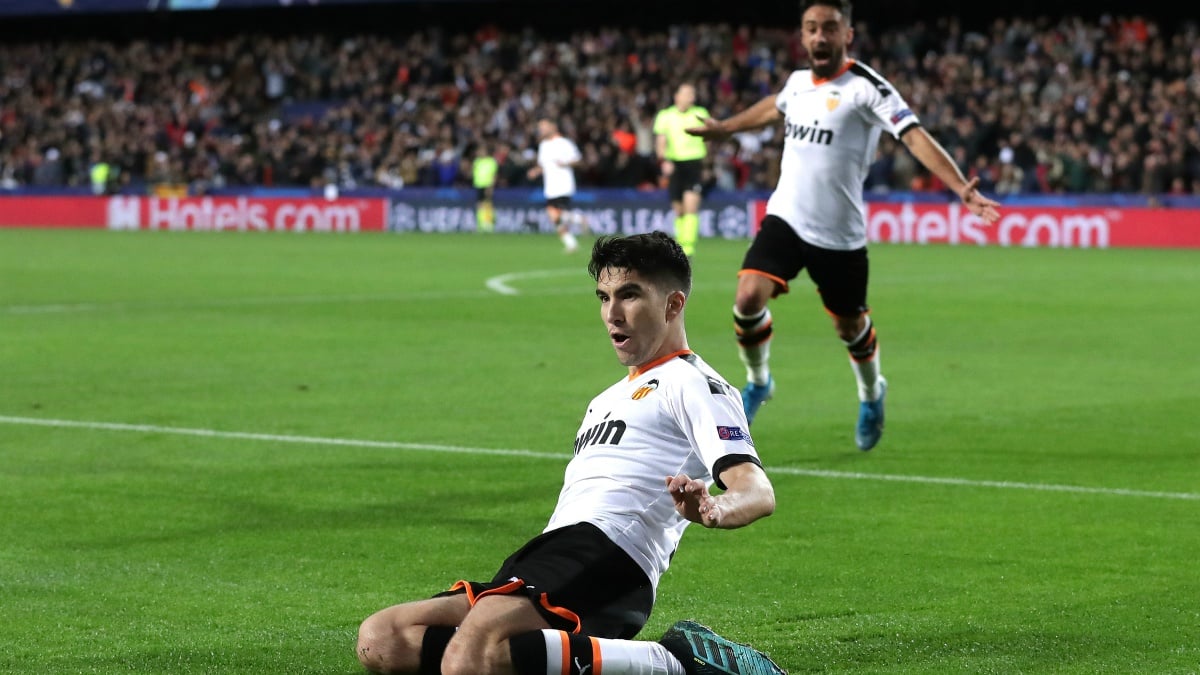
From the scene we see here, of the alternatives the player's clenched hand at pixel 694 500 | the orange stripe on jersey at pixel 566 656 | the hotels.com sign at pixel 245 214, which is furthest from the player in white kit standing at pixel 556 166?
the player's clenched hand at pixel 694 500

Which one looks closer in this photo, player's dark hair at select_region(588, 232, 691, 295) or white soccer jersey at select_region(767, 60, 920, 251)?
player's dark hair at select_region(588, 232, 691, 295)

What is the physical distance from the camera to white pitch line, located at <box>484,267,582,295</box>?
21.1 metres

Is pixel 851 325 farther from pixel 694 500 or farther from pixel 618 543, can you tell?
pixel 694 500

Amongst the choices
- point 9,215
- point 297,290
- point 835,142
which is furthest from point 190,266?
point 9,215

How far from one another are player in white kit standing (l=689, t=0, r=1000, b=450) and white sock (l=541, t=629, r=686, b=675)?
542 centimetres

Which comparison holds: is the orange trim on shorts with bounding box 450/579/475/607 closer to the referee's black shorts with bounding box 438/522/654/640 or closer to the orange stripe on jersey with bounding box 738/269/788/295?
the referee's black shorts with bounding box 438/522/654/640

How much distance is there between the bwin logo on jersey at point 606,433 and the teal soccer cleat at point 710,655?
493 millimetres

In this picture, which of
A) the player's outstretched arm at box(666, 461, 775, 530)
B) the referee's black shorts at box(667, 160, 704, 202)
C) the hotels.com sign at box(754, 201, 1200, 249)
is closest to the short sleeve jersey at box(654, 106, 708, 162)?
the referee's black shorts at box(667, 160, 704, 202)

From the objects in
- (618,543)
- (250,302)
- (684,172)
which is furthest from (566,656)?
(684,172)

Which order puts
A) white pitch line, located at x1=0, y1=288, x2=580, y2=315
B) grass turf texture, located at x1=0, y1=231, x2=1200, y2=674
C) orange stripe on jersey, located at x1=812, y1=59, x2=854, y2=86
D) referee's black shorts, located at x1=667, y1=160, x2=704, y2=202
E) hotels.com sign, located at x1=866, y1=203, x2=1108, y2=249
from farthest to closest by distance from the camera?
hotels.com sign, located at x1=866, y1=203, x2=1108, y2=249 < referee's black shorts, located at x1=667, y1=160, x2=704, y2=202 < white pitch line, located at x1=0, y1=288, x2=580, y2=315 < orange stripe on jersey, located at x1=812, y1=59, x2=854, y2=86 < grass turf texture, located at x1=0, y1=231, x2=1200, y2=674

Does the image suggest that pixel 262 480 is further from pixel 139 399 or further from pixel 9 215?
pixel 9 215

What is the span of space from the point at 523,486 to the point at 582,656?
12.4ft

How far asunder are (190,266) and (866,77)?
1724 centimetres

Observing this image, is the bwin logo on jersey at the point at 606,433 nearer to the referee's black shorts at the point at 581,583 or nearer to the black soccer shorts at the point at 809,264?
the referee's black shorts at the point at 581,583
